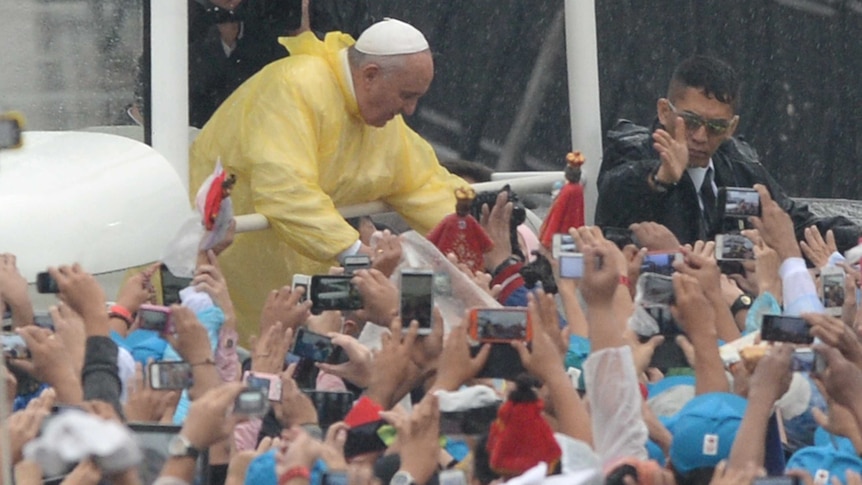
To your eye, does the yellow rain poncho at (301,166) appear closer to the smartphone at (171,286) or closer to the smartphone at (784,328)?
the smartphone at (171,286)

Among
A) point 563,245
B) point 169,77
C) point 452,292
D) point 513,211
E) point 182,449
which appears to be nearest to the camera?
point 182,449

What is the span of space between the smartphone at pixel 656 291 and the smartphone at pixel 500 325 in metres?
0.58

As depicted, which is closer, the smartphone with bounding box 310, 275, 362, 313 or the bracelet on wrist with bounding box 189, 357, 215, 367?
the bracelet on wrist with bounding box 189, 357, 215, 367

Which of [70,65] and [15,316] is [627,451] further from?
[70,65]

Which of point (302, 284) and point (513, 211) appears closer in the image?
point (302, 284)

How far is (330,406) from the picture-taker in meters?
4.42

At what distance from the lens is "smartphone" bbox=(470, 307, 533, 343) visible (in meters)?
4.28

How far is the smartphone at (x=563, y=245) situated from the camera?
16.3ft

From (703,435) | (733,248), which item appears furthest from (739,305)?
(703,435)

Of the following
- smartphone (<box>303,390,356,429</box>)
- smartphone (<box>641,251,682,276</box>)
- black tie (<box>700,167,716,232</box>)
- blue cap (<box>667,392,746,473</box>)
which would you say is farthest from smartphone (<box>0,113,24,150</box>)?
black tie (<box>700,167,716,232</box>)

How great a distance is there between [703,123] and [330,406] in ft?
7.01

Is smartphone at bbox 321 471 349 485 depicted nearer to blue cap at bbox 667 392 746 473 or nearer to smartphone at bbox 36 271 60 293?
blue cap at bbox 667 392 746 473

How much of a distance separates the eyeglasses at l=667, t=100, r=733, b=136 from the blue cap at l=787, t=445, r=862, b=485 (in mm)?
2057

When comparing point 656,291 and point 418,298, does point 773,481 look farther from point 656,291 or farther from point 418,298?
point 656,291
